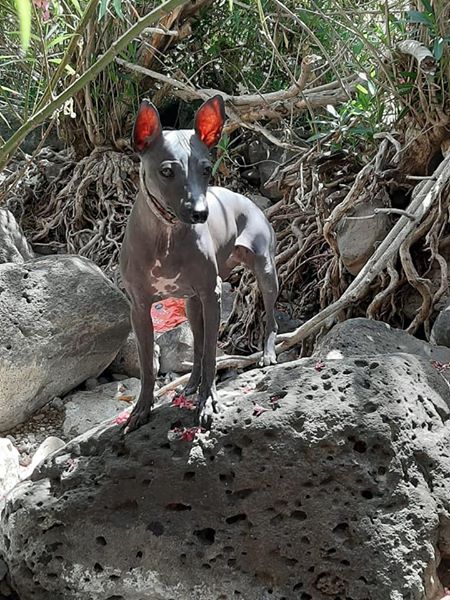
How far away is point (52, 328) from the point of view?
2865mm

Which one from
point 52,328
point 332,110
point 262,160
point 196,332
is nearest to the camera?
point 196,332

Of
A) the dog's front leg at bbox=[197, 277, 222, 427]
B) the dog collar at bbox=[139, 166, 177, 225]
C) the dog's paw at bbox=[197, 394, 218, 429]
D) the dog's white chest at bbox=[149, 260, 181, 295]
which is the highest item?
the dog collar at bbox=[139, 166, 177, 225]

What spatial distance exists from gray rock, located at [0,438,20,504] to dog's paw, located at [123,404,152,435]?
1.91ft

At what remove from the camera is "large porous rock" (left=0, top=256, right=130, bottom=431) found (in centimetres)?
279

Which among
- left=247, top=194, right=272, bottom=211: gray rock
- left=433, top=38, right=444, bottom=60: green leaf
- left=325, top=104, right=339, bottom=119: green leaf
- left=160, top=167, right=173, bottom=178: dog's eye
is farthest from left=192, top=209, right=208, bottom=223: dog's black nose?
left=247, top=194, right=272, bottom=211: gray rock

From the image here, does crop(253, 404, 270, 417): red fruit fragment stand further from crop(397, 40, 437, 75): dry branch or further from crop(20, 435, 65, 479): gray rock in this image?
crop(397, 40, 437, 75): dry branch

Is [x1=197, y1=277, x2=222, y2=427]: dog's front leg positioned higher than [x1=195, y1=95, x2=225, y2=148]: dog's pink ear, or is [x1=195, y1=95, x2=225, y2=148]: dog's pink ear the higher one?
[x1=195, y1=95, x2=225, y2=148]: dog's pink ear

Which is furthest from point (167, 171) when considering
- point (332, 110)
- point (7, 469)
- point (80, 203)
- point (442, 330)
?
point (80, 203)

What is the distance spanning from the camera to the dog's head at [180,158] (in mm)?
1438

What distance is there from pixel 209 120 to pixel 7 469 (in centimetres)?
134

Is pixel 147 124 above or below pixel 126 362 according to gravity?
above

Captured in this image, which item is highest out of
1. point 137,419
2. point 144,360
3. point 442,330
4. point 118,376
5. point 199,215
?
point 199,215

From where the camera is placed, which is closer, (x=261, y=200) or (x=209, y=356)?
(x=209, y=356)

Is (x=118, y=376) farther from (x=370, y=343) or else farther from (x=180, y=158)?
(x=180, y=158)
